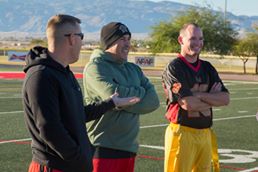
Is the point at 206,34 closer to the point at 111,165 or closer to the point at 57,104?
the point at 111,165

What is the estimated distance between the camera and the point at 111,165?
4.84 meters

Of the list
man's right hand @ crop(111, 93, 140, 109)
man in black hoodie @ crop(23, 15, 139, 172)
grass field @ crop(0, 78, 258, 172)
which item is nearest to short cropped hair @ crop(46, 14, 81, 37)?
man in black hoodie @ crop(23, 15, 139, 172)

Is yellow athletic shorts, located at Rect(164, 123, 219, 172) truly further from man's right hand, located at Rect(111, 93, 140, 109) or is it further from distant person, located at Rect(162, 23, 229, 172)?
man's right hand, located at Rect(111, 93, 140, 109)

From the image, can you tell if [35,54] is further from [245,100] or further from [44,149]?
[245,100]

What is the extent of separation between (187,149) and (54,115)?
210 centimetres

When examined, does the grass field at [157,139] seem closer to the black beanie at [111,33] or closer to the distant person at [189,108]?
the distant person at [189,108]

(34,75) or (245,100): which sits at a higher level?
(34,75)

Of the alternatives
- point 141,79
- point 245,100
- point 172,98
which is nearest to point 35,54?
point 141,79

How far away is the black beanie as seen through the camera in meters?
4.93

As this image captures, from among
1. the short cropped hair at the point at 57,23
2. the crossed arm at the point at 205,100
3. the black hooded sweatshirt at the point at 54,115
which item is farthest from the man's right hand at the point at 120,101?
the crossed arm at the point at 205,100

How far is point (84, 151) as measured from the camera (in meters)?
3.83

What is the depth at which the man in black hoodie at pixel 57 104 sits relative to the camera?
11.9 ft

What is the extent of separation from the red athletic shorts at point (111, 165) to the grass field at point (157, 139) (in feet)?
10.1

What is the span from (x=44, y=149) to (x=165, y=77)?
2.22 metres
